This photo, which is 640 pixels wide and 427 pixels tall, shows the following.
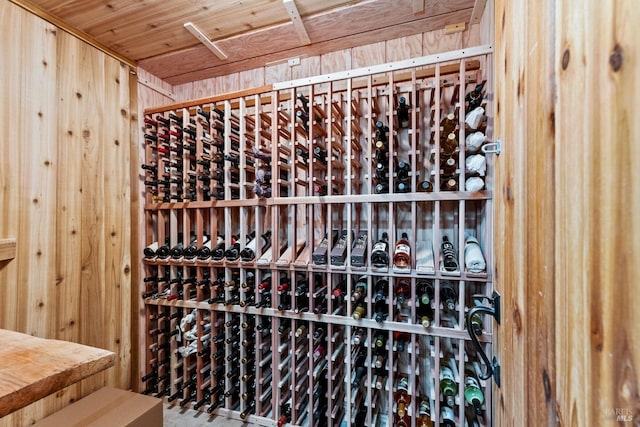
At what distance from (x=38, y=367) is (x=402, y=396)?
4.76ft

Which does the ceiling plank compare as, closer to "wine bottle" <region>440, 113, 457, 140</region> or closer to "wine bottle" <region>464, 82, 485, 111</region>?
"wine bottle" <region>464, 82, 485, 111</region>

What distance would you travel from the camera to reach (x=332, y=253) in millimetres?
1347

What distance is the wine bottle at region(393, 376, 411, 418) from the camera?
1.24 m

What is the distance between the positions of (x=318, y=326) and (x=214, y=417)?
0.95 meters

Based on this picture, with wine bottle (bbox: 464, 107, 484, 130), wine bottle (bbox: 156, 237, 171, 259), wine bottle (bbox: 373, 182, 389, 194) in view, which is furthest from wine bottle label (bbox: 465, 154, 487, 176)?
wine bottle (bbox: 156, 237, 171, 259)

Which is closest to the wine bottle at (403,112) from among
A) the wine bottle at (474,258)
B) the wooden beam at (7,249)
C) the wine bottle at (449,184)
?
the wine bottle at (449,184)

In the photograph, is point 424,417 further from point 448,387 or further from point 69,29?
point 69,29

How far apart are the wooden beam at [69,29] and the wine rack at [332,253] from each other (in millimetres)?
397

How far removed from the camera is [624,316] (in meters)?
0.27

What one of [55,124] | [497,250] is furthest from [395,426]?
[55,124]

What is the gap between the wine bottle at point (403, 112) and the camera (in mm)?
1254

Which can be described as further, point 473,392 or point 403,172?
point 403,172

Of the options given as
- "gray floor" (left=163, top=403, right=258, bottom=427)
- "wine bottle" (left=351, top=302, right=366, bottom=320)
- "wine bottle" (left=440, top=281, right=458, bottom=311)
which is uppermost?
"wine bottle" (left=440, top=281, right=458, bottom=311)

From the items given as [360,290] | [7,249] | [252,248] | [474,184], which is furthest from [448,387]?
[7,249]
